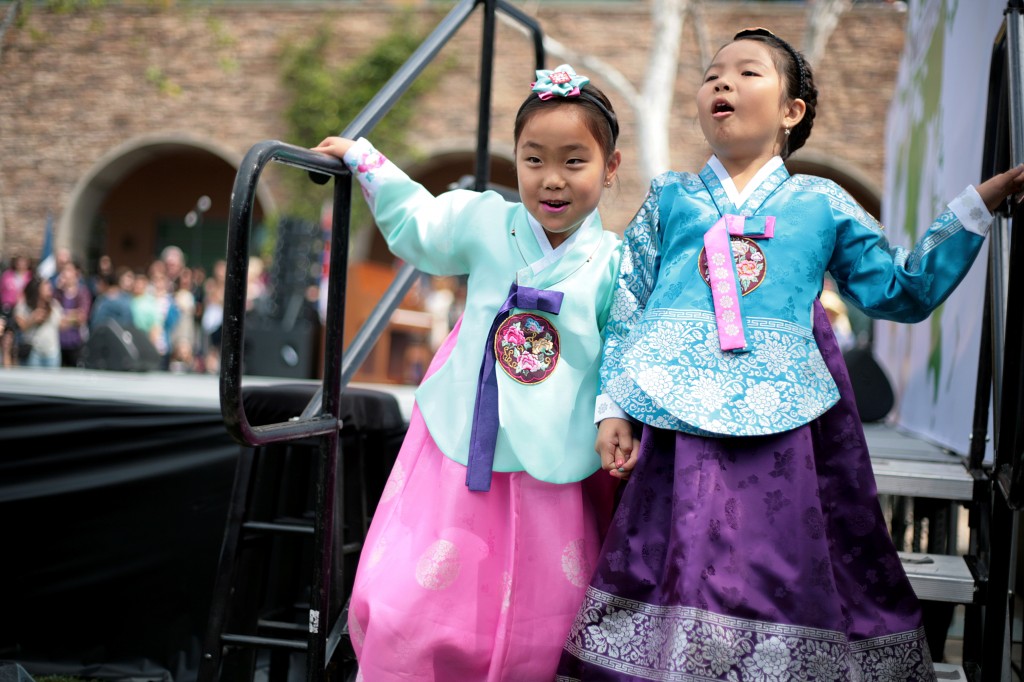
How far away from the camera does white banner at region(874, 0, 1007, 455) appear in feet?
10.6

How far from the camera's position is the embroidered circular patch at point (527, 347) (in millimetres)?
1909

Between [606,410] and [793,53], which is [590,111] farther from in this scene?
[606,410]

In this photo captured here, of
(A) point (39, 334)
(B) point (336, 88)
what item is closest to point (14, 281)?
(A) point (39, 334)

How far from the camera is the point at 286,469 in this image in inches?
106

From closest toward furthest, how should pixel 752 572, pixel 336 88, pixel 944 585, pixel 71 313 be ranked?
1. pixel 752 572
2. pixel 944 585
3. pixel 71 313
4. pixel 336 88

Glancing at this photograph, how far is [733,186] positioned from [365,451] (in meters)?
1.25

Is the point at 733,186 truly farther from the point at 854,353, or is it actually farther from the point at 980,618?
the point at 854,353

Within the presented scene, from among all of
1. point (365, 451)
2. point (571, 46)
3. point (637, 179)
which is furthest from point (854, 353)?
point (571, 46)

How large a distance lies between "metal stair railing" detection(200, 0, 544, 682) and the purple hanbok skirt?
527 mm

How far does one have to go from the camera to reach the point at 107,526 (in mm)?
2980

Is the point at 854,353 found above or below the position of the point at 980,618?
above

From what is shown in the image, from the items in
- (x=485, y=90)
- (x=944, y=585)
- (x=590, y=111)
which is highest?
(x=485, y=90)

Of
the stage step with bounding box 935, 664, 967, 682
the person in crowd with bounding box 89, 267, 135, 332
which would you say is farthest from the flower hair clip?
the person in crowd with bounding box 89, 267, 135, 332

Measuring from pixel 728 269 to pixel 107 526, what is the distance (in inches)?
83.7
